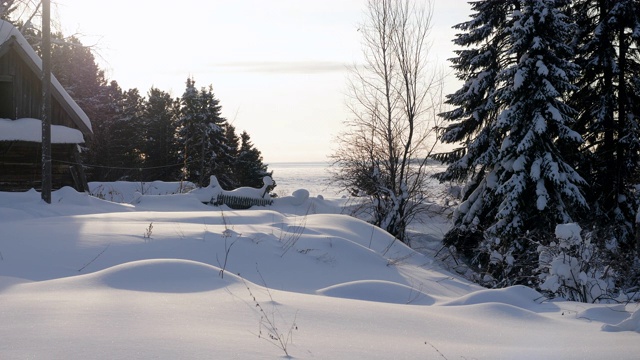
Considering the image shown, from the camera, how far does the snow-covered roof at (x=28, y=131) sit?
56.0ft

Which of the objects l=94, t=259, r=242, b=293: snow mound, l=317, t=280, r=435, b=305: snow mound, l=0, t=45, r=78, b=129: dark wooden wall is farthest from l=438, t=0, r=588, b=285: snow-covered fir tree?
l=0, t=45, r=78, b=129: dark wooden wall

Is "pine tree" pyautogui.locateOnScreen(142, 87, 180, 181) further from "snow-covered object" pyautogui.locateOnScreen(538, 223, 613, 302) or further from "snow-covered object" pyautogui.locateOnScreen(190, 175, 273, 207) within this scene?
"snow-covered object" pyautogui.locateOnScreen(538, 223, 613, 302)

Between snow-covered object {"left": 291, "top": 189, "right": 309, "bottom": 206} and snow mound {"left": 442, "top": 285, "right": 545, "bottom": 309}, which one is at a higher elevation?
snow-covered object {"left": 291, "top": 189, "right": 309, "bottom": 206}

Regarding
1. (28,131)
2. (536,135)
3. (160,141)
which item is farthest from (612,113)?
(160,141)

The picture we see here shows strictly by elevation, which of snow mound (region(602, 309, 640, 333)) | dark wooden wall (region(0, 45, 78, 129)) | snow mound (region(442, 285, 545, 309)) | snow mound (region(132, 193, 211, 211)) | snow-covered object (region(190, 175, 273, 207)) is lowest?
snow mound (region(442, 285, 545, 309))

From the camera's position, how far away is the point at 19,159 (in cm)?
1808

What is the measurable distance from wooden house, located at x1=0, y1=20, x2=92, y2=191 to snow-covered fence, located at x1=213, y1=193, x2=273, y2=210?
4.79m

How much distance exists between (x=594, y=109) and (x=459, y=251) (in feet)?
23.4

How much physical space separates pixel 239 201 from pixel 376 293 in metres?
16.5

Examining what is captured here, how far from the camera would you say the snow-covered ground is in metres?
3.37

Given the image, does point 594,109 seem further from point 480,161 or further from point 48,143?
point 48,143

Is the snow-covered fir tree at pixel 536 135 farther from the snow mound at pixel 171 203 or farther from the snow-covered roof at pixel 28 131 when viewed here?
the snow-covered roof at pixel 28 131

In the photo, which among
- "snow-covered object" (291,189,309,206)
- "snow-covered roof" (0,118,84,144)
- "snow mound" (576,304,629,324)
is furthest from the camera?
"snow-covered object" (291,189,309,206)

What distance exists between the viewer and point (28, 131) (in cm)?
1730
